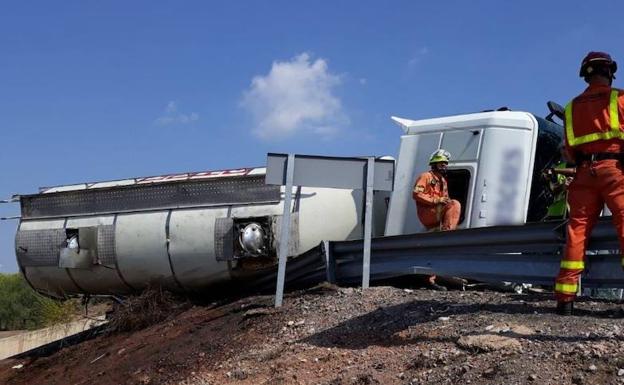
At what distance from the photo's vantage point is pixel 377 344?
575 cm

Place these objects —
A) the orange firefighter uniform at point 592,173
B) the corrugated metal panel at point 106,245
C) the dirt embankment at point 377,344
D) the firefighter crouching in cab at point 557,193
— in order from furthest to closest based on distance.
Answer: the corrugated metal panel at point 106,245 < the firefighter crouching in cab at point 557,193 < the orange firefighter uniform at point 592,173 < the dirt embankment at point 377,344

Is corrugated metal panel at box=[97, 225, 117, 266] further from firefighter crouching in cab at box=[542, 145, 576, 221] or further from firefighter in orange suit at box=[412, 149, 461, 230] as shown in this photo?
firefighter crouching in cab at box=[542, 145, 576, 221]

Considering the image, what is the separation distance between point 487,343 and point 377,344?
0.99 meters

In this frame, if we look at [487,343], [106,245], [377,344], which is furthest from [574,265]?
[106,245]

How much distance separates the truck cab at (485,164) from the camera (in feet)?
27.0

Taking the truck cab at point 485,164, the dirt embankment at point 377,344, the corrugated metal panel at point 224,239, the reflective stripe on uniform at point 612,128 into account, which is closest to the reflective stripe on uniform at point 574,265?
the dirt embankment at point 377,344

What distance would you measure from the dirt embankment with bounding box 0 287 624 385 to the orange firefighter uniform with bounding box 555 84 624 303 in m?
0.41

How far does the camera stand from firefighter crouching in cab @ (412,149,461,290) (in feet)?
27.0

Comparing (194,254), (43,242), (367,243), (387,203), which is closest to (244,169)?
(194,254)

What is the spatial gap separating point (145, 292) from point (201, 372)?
4007 millimetres

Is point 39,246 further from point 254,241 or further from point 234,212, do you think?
point 254,241

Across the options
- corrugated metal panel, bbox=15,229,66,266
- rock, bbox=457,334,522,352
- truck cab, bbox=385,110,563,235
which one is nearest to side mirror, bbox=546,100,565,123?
truck cab, bbox=385,110,563,235

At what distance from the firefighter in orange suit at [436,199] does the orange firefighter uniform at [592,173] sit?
108 inches

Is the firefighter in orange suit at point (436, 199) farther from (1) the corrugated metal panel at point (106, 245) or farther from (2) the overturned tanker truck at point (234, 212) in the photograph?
(1) the corrugated metal panel at point (106, 245)
